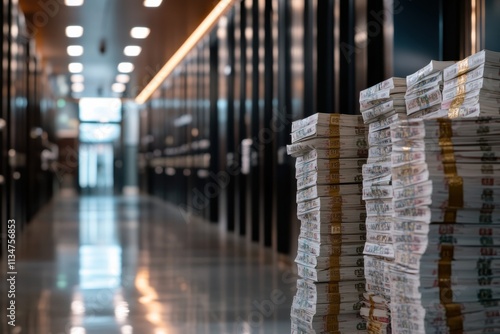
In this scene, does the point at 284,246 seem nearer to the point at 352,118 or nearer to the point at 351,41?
the point at 351,41

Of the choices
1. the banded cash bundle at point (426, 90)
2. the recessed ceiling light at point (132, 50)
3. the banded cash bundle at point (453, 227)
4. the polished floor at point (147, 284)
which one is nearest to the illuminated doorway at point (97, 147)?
the recessed ceiling light at point (132, 50)

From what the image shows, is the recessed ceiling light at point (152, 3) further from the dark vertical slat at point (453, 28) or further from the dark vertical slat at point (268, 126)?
the dark vertical slat at point (453, 28)

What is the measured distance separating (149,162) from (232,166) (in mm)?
18266

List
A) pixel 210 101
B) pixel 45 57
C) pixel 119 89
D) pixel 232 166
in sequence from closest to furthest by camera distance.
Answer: pixel 232 166 → pixel 210 101 → pixel 45 57 → pixel 119 89

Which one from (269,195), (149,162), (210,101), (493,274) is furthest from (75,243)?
(149,162)

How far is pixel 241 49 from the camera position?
13266mm

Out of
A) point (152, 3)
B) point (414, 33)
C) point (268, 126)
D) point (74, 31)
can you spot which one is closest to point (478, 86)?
point (414, 33)

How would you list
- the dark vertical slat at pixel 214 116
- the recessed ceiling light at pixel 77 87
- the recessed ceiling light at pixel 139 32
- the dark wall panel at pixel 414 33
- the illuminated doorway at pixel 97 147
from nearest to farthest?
1. the dark wall panel at pixel 414 33
2. the recessed ceiling light at pixel 139 32
3. the dark vertical slat at pixel 214 116
4. the recessed ceiling light at pixel 77 87
5. the illuminated doorway at pixel 97 147

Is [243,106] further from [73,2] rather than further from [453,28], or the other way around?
[453,28]

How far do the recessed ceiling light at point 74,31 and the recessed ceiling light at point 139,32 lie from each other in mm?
→ 926

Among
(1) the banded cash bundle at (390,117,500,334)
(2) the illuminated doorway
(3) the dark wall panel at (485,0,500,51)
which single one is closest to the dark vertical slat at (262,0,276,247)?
(3) the dark wall panel at (485,0,500,51)

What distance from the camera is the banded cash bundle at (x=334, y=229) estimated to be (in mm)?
4887

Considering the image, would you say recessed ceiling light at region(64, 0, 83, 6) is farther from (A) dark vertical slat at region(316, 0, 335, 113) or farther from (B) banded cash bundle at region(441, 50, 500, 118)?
(B) banded cash bundle at region(441, 50, 500, 118)

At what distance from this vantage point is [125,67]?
2069cm
